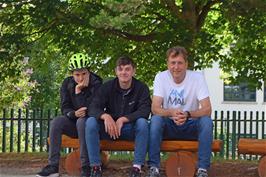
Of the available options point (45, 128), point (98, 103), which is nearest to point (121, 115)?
point (98, 103)

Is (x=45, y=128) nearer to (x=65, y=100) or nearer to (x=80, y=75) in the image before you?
(x=65, y=100)

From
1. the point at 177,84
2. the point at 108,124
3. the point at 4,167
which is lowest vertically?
the point at 4,167

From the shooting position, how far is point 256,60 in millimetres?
13023

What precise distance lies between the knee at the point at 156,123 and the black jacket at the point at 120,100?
0.62 feet

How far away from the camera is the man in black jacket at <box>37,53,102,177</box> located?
6.64m

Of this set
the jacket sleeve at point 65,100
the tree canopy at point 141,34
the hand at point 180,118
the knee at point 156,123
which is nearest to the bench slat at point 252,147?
the hand at point 180,118

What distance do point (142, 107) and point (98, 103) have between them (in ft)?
1.80

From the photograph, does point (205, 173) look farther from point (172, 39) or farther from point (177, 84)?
point (172, 39)

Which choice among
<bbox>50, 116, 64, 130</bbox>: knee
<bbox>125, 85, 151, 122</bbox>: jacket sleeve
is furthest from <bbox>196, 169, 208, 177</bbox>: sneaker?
<bbox>50, 116, 64, 130</bbox>: knee

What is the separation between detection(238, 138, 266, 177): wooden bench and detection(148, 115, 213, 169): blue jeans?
2.16ft

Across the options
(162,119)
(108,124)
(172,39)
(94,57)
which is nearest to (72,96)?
(108,124)

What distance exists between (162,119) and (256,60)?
23.1 feet

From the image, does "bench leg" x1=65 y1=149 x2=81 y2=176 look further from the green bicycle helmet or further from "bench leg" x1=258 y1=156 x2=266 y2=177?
"bench leg" x1=258 y1=156 x2=266 y2=177

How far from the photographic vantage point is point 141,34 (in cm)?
1197
